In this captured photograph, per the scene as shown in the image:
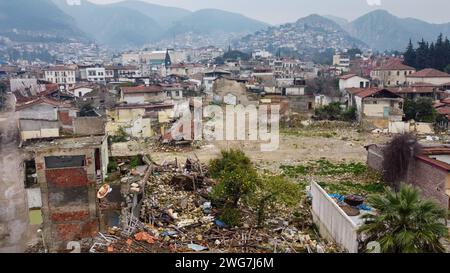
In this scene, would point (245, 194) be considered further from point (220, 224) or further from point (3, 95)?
point (3, 95)

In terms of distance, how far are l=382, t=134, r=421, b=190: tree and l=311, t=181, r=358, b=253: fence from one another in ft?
13.6

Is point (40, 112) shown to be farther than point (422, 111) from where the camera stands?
No

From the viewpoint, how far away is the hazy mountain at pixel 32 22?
458 ft

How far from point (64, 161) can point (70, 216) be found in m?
1.36

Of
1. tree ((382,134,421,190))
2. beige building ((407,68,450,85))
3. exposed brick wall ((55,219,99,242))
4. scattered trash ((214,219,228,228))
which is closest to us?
exposed brick wall ((55,219,99,242))

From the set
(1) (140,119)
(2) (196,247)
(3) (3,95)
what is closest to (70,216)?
(2) (196,247)

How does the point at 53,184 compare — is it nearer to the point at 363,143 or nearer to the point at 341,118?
the point at 363,143

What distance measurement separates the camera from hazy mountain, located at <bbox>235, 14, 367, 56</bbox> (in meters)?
142

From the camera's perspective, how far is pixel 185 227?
33.1 feet

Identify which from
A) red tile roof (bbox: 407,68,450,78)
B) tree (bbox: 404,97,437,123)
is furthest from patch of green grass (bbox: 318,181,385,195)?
red tile roof (bbox: 407,68,450,78)

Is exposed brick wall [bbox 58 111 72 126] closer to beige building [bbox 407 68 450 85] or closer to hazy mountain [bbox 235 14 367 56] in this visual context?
beige building [bbox 407 68 450 85]

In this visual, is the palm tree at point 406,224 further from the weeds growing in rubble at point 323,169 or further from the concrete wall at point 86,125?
the concrete wall at point 86,125

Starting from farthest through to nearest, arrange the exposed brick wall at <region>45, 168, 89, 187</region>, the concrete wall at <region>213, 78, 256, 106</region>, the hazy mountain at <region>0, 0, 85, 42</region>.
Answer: the hazy mountain at <region>0, 0, 85, 42</region> < the concrete wall at <region>213, 78, 256, 106</region> < the exposed brick wall at <region>45, 168, 89, 187</region>
